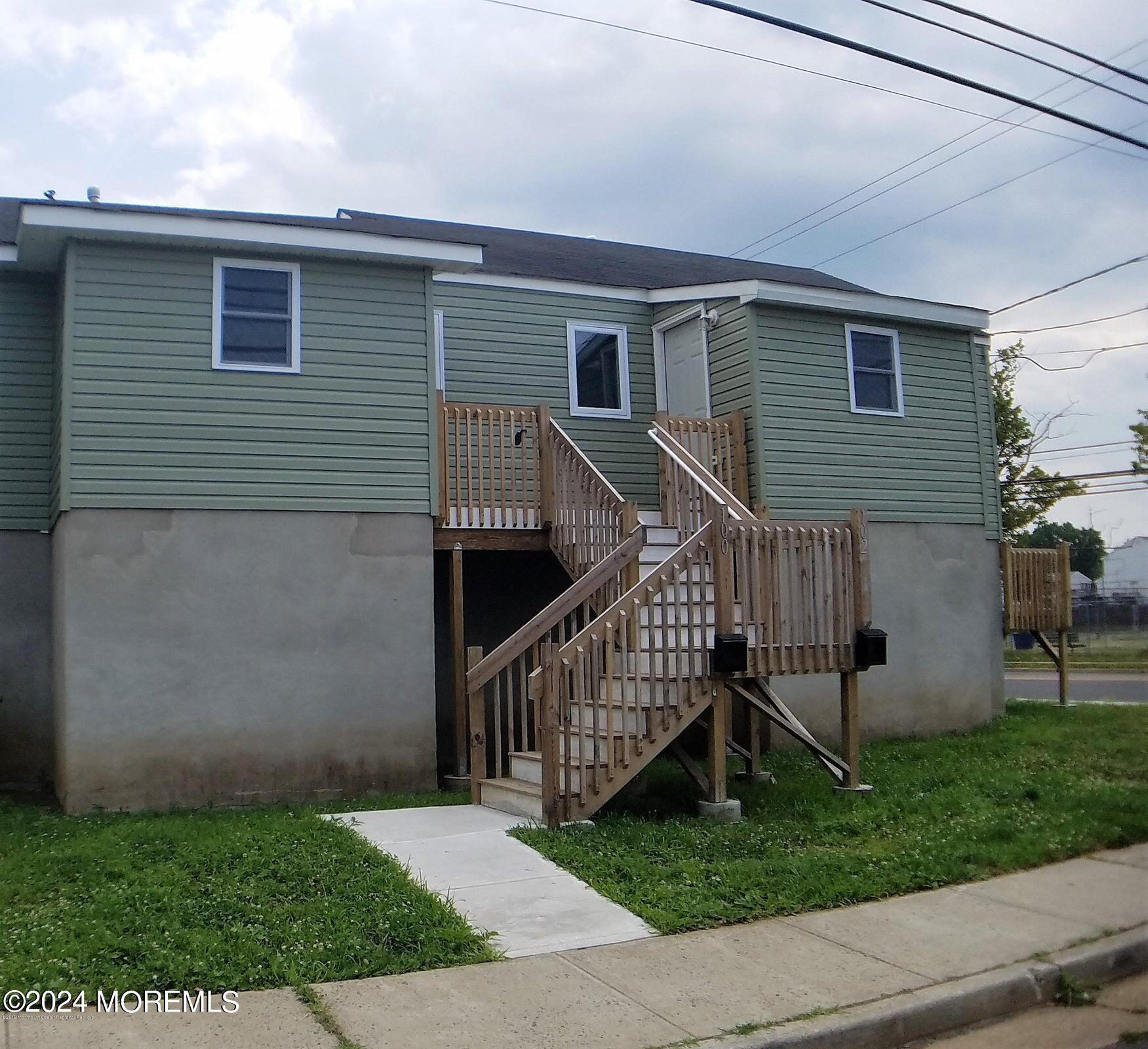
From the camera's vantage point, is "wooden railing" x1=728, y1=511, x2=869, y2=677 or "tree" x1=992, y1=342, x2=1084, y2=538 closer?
"wooden railing" x1=728, y1=511, x2=869, y2=677

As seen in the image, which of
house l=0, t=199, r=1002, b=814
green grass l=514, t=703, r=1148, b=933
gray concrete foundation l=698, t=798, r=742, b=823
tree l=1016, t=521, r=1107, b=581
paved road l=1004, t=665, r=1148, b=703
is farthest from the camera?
tree l=1016, t=521, r=1107, b=581

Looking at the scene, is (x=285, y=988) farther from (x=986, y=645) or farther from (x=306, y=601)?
(x=986, y=645)

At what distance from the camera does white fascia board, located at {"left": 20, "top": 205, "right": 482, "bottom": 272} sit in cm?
993

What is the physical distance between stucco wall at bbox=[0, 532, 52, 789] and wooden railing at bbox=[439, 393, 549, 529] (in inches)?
164

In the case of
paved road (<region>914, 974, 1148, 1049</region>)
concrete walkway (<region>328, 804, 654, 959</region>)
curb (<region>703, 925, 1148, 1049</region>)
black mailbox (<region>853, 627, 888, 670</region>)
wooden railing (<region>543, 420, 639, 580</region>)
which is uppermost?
wooden railing (<region>543, 420, 639, 580</region>)

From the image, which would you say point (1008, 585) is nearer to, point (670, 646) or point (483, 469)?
point (483, 469)

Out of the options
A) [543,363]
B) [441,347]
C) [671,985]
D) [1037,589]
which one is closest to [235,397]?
[441,347]

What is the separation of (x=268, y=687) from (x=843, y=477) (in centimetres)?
734

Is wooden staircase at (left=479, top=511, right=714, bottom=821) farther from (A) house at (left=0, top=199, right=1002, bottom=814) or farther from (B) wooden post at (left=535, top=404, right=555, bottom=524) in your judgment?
(B) wooden post at (left=535, top=404, right=555, bottom=524)

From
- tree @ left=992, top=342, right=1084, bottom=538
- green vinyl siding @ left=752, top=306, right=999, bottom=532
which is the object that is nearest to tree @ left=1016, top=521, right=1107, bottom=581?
tree @ left=992, top=342, right=1084, bottom=538

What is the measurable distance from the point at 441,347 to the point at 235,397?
10.7 ft

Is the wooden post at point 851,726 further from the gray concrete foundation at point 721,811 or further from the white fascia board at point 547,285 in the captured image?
the white fascia board at point 547,285

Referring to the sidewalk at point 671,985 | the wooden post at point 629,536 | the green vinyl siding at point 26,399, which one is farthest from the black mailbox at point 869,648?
the green vinyl siding at point 26,399

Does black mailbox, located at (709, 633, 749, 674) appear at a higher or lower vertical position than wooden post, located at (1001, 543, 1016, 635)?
lower
